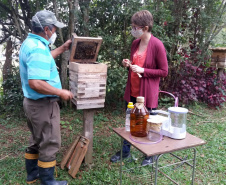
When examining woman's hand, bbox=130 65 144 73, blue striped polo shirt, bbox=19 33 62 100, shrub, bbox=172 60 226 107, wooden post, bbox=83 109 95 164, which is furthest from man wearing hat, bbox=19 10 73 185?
shrub, bbox=172 60 226 107

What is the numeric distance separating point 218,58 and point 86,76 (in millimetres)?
4728

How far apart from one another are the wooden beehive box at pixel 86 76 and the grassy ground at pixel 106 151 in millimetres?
1025

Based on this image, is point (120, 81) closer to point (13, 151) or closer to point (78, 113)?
point (78, 113)

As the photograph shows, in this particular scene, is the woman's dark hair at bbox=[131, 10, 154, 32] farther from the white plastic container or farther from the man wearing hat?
the white plastic container

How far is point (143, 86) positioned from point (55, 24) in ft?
4.31

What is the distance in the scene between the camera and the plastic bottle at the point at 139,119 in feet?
6.52

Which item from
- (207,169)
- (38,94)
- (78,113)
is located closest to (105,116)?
(78,113)

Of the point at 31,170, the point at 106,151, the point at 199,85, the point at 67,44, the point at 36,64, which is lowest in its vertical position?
the point at 106,151

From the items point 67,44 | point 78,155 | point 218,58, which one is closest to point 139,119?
point 78,155

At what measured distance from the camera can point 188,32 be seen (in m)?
5.67

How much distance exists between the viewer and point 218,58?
225 inches

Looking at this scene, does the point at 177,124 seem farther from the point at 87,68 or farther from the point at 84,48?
the point at 84,48

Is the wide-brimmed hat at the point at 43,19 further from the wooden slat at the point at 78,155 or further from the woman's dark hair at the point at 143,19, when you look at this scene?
the wooden slat at the point at 78,155

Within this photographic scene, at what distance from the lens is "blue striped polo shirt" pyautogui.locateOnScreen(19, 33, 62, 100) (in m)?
1.94
